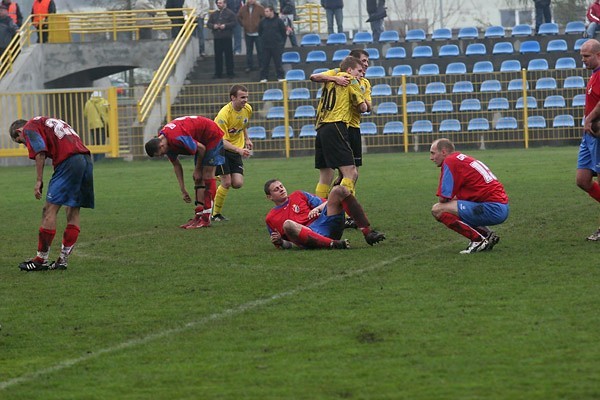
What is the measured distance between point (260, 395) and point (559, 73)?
26308 millimetres

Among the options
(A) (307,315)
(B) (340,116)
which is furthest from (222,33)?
(A) (307,315)

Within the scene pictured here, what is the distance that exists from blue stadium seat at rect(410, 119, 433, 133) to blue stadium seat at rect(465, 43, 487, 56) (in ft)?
12.5

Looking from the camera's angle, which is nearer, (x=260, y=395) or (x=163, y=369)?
(x=260, y=395)

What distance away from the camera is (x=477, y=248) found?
1070cm

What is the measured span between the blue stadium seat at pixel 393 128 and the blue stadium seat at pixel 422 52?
13.1 ft

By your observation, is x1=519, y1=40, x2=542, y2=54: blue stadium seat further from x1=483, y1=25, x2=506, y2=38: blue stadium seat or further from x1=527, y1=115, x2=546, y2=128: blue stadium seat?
x1=527, y1=115, x2=546, y2=128: blue stadium seat

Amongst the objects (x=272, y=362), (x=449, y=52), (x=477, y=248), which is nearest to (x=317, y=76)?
(x=477, y=248)

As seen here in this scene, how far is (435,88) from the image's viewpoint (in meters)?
31.2

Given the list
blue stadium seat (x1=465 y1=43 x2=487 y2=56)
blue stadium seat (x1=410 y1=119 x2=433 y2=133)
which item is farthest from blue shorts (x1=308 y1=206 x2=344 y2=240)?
blue stadium seat (x1=465 y1=43 x2=487 y2=56)

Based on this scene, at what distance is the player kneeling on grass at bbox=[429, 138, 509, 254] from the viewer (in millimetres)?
10469

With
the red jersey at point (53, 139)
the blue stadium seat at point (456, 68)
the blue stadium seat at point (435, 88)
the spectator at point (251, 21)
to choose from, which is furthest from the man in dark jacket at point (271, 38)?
the red jersey at point (53, 139)

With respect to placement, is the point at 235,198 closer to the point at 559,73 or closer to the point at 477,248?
the point at 477,248

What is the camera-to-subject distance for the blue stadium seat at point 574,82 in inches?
1205

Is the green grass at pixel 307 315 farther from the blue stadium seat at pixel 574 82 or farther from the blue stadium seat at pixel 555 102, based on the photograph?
the blue stadium seat at pixel 574 82
